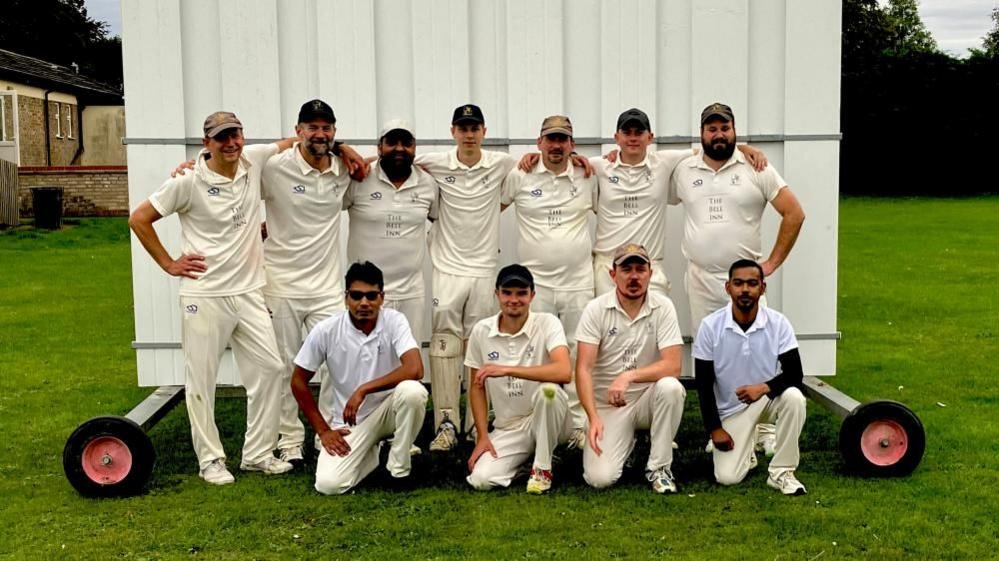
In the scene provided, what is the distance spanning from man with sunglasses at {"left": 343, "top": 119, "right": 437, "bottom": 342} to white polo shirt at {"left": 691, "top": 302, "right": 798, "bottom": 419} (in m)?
1.81

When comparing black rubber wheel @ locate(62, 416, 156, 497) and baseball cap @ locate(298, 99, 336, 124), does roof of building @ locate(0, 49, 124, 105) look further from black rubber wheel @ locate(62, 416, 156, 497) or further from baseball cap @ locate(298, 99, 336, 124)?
black rubber wheel @ locate(62, 416, 156, 497)

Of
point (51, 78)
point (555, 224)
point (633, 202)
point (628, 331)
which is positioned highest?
point (51, 78)

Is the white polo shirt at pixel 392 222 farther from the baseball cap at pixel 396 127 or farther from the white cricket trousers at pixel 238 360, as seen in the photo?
the white cricket trousers at pixel 238 360

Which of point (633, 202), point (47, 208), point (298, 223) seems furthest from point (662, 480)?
point (47, 208)

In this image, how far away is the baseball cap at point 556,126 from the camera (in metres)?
6.75

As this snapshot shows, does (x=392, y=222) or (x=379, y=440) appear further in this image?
(x=392, y=222)

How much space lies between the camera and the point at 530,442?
6.25m

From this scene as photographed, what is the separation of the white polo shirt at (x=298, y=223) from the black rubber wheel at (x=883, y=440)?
3033 mm

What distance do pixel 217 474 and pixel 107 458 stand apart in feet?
1.92

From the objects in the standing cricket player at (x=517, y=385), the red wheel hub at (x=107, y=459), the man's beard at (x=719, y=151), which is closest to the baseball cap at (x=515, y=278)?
the standing cricket player at (x=517, y=385)

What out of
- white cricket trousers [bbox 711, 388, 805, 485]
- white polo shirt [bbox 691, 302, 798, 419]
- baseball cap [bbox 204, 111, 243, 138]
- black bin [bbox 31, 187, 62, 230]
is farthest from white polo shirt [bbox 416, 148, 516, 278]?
black bin [bbox 31, 187, 62, 230]

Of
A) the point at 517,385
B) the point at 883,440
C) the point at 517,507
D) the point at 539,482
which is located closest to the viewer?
the point at 517,507

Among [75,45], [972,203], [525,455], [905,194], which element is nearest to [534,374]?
[525,455]

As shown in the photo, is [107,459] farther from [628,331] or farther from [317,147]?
[628,331]
